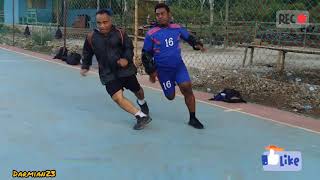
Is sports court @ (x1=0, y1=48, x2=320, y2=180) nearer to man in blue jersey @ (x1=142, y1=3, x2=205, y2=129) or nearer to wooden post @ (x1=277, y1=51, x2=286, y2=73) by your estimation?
man in blue jersey @ (x1=142, y1=3, x2=205, y2=129)

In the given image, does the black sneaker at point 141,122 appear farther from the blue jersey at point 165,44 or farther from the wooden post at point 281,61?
the wooden post at point 281,61

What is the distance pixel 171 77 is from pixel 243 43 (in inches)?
442

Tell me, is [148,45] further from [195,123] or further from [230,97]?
[230,97]

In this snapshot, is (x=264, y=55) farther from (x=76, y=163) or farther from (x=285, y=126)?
(x=76, y=163)

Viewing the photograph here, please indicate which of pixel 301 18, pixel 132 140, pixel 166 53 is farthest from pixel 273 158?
pixel 301 18

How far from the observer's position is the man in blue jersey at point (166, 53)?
→ 622cm

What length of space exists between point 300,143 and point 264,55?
10943mm

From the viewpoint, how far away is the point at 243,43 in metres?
17.2

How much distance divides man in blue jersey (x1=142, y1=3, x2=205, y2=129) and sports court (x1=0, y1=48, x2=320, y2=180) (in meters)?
0.55

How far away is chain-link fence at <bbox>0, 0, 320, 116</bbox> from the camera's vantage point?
914 centimetres

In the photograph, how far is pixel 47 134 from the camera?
591cm

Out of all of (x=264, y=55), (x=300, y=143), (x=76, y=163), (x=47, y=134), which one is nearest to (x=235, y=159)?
(x=300, y=143)
